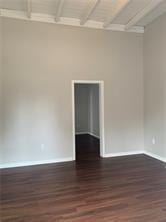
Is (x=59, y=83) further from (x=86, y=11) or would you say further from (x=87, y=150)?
(x=87, y=150)

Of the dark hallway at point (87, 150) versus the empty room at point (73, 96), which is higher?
the empty room at point (73, 96)

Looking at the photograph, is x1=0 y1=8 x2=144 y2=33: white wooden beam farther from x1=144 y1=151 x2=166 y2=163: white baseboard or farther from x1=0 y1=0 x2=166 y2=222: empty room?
x1=144 y1=151 x2=166 y2=163: white baseboard

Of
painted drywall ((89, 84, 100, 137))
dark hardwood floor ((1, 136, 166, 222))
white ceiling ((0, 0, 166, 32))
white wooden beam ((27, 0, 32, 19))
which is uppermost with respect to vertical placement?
white ceiling ((0, 0, 166, 32))

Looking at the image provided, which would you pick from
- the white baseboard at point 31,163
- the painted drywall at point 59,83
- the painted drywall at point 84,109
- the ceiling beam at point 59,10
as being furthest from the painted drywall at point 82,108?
the ceiling beam at point 59,10

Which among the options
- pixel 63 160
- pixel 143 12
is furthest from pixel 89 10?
pixel 63 160

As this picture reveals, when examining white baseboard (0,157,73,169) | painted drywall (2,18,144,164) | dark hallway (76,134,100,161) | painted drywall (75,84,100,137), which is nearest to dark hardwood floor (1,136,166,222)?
white baseboard (0,157,73,169)

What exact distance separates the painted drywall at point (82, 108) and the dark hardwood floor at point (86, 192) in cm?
461

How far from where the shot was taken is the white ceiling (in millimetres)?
4320

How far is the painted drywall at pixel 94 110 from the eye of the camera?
8.61 metres

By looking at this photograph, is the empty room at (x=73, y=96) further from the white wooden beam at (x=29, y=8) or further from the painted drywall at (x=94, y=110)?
the painted drywall at (x=94, y=110)

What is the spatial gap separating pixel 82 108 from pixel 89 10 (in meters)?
5.64

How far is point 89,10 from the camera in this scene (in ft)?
14.7

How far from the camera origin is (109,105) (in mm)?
5602

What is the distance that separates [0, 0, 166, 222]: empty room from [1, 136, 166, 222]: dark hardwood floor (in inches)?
1.3
